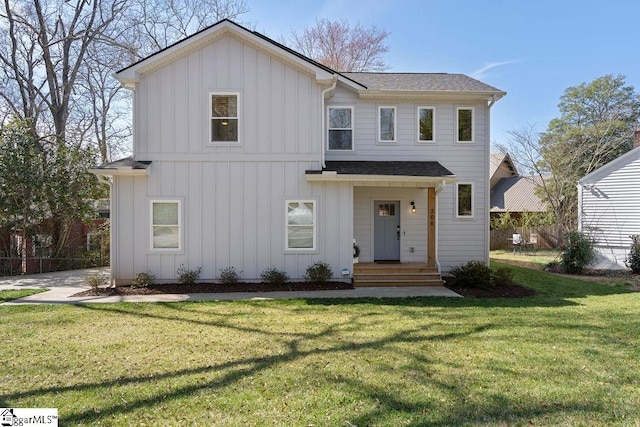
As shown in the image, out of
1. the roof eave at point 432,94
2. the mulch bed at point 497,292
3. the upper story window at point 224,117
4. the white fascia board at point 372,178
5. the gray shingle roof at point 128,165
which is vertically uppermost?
the roof eave at point 432,94

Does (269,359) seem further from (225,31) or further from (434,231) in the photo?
(225,31)

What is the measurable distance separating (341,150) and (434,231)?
3.82 metres

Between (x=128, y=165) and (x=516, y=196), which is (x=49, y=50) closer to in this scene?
(x=128, y=165)

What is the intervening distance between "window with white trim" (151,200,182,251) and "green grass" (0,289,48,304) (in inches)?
120

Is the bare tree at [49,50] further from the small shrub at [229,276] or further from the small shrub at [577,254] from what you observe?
the small shrub at [577,254]

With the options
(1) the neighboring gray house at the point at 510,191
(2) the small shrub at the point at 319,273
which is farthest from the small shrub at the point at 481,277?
(1) the neighboring gray house at the point at 510,191

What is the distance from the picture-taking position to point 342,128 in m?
12.3

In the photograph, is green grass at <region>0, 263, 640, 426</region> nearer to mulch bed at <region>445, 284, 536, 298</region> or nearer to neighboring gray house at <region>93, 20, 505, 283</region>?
mulch bed at <region>445, 284, 536, 298</region>

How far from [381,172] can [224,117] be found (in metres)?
4.63

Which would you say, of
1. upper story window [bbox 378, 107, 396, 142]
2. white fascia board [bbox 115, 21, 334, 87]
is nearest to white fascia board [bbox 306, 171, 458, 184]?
upper story window [bbox 378, 107, 396, 142]

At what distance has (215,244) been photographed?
34.5 ft

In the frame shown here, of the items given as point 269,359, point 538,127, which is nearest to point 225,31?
point 269,359

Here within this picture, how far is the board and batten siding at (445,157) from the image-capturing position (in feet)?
40.5

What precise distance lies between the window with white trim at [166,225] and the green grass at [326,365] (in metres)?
2.85
